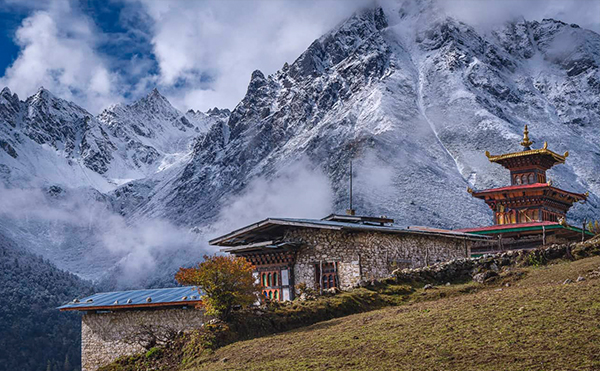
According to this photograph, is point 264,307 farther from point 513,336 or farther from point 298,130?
point 298,130

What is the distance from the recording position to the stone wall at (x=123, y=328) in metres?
27.5

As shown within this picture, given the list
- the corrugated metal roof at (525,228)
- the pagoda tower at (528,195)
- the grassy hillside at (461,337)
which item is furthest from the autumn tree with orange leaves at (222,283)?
the pagoda tower at (528,195)

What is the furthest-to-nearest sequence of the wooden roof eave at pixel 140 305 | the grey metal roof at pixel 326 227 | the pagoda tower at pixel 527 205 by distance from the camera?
the pagoda tower at pixel 527 205, the wooden roof eave at pixel 140 305, the grey metal roof at pixel 326 227

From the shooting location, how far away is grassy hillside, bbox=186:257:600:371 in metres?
12.7

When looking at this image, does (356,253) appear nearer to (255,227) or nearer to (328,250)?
(328,250)

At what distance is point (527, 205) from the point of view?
5059 cm

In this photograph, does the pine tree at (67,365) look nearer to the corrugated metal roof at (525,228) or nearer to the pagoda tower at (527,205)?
the pagoda tower at (527,205)

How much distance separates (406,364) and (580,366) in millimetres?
3360

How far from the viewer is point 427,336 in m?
15.2

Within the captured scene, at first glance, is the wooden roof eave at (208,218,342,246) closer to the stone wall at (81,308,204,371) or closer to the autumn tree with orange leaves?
the stone wall at (81,308,204,371)

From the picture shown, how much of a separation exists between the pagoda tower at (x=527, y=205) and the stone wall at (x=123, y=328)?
2302 cm

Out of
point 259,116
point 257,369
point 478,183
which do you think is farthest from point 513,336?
point 259,116

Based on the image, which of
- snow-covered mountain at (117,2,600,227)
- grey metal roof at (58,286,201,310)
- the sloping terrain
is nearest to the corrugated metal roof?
grey metal roof at (58,286,201,310)

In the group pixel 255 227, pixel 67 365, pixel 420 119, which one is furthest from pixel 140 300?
pixel 420 119
